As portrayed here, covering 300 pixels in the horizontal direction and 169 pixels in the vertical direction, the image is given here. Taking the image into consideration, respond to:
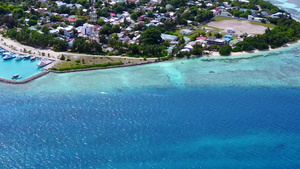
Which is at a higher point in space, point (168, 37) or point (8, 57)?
point (168, 37)

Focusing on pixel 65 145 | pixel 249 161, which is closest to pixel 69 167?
pixel 65 145

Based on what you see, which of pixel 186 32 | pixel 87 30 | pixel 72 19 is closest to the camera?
pixel 87 30

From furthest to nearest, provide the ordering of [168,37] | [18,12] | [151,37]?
[18,12], [168,37], [151,37]

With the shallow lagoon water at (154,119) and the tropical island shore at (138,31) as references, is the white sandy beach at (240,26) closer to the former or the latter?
the tropical island shore at (138,31)

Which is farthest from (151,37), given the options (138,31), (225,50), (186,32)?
(225,50)

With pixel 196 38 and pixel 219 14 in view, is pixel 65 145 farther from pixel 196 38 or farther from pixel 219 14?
pixel 219 14

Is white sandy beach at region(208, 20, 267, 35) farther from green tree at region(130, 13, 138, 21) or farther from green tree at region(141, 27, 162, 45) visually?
green tree at region(141, 27, 162, 45)

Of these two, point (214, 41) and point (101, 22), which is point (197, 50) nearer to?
point (214, 41)

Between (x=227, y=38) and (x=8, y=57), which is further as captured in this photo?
(x=227, y=38)

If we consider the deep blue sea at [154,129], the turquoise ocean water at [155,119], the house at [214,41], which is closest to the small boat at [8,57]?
the turquoise ocean water at [155,119]
